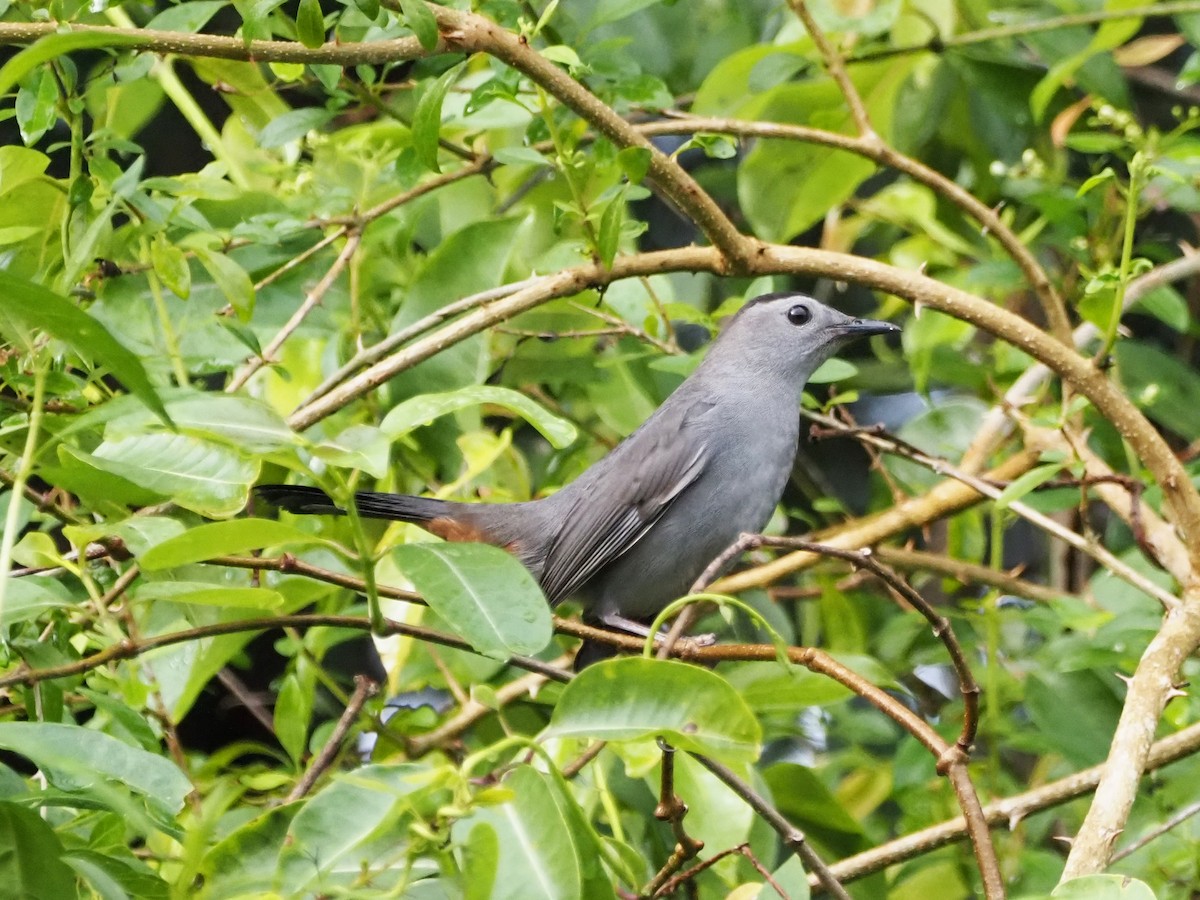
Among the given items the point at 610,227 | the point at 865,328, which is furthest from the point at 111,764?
the point at 865,328

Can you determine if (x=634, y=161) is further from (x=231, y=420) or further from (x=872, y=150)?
(x=231, y=420)

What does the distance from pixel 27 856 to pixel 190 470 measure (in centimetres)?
55

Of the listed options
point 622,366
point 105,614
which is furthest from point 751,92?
point 105,614

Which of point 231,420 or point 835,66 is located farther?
point 835,66

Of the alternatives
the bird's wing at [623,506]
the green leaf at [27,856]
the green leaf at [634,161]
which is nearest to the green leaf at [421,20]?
the green leaf at [634,161]

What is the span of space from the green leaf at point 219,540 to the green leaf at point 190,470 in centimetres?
11

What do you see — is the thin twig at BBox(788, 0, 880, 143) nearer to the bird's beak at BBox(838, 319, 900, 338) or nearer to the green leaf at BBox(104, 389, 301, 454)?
the bird's beak at BBox(838, 319, 900, 338)

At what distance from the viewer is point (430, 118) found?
2619mm

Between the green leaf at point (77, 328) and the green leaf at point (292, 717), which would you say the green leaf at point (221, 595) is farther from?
the green leaf at point (292, 717)

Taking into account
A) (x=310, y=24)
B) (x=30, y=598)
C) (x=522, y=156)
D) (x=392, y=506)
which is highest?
(x=310, y=24)

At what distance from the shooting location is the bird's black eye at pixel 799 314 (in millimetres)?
4508

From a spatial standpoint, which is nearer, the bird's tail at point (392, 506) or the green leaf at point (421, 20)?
the green leaf at point (421, 20)

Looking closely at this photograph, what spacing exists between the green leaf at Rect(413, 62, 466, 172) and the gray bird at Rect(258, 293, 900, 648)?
1424 mm

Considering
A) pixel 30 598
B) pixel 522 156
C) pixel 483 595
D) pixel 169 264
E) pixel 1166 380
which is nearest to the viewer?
pixel 483 595
